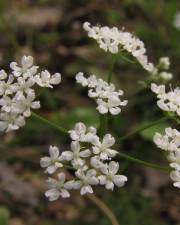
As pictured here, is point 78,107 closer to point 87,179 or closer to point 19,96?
point 19,96

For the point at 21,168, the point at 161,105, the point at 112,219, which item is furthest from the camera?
the point at 21,168

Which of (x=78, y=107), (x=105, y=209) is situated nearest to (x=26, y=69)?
(x=105, y=209)

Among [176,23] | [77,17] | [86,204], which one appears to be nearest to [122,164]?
[86,204]

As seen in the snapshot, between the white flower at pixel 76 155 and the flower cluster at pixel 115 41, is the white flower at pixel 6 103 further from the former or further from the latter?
the flower cluster at pixel 115 41

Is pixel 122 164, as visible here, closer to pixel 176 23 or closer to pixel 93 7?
pixel 176 23

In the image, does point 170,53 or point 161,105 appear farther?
point 170,53

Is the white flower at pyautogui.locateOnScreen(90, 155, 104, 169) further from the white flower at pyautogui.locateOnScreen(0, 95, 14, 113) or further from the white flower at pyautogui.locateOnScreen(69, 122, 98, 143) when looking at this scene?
the white flower at pyautogui.locateOnScreen(0, 95, 14, 113)

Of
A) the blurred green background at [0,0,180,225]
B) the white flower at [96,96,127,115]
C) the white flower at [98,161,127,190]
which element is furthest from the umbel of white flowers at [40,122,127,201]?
the blurred green background at [0,0,180,225]
